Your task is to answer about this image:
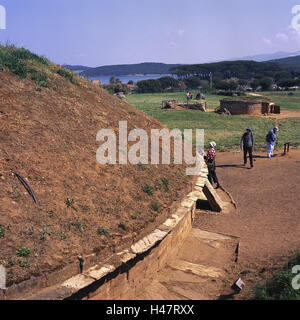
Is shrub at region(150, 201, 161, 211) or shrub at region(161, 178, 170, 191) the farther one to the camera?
shrub at region(161, 178, 170, 191)

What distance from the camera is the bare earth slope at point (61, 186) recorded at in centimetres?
443

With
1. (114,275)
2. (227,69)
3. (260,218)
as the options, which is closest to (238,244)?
(260,218)

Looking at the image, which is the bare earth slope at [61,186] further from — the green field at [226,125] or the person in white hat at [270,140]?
the green field at [226,125]

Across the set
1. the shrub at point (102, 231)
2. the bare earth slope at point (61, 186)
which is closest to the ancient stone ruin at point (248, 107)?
the bare earth slope at point (61, 186)

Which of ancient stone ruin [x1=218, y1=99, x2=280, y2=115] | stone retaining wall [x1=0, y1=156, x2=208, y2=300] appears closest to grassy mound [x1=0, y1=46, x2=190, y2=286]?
stone retaining wall [x1=0, y1=156, x2=208, y2=300]

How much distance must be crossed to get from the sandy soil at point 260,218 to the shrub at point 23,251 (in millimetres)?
2956

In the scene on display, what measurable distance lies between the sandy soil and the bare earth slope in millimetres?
1561

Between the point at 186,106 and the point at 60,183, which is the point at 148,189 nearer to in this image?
the point at 60,183

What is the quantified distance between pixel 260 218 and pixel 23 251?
5610 millimetres

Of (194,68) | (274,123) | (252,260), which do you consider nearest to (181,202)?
(252,260)

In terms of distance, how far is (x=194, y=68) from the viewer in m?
87.2

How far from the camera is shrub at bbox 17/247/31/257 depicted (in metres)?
4.18

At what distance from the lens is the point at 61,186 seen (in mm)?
5328

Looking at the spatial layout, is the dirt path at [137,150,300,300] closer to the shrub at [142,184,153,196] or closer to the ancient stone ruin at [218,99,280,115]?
the shrub at [142,184,153,196]
